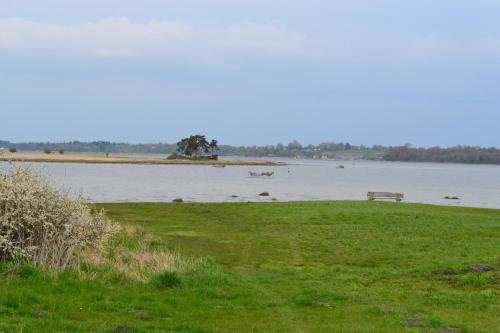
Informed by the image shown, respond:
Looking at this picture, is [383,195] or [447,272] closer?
[447,272]

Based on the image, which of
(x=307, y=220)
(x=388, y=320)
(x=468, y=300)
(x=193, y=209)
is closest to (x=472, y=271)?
(x=468, y=300)

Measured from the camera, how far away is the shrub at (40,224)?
47.1 ft

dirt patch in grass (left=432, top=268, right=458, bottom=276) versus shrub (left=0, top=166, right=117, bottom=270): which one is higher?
shrub (left=0, top=166, right=117, bottom=270)

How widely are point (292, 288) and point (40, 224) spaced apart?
597 cm

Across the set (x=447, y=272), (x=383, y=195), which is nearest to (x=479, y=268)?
(x=447, y=272)

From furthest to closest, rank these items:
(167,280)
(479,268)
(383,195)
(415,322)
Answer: (383,195), (479,268), (167,280), (415,322)

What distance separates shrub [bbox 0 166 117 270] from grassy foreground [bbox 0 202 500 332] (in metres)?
0.64

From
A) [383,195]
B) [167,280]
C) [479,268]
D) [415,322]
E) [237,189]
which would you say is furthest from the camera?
[237,189]

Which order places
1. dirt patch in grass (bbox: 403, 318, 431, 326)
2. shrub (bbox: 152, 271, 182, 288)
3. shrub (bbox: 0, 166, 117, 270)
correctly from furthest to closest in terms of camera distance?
1. shrub (bbox: 0, 166, 117, 270)
2. shrub (bbox: 152, 271, 182, 288)
3. dirt patch in grass (bbox: 403, 318, 431, 326)

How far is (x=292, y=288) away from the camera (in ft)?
48.9

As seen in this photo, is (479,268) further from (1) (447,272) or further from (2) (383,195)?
(2) (383,195)

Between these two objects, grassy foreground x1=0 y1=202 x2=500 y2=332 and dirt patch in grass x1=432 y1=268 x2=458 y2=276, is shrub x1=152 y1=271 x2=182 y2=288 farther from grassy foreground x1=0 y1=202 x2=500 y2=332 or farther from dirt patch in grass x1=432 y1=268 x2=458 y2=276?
dirt patch in grass x1=432 y1=268 x2=458 y2=276

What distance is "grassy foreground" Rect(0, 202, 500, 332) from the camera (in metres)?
11.0

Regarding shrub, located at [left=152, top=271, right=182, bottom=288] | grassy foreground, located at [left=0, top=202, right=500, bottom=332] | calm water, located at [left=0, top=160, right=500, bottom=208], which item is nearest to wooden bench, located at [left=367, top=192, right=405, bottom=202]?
calm water, located at [left=0, top=160, right=500, bottom=208]
